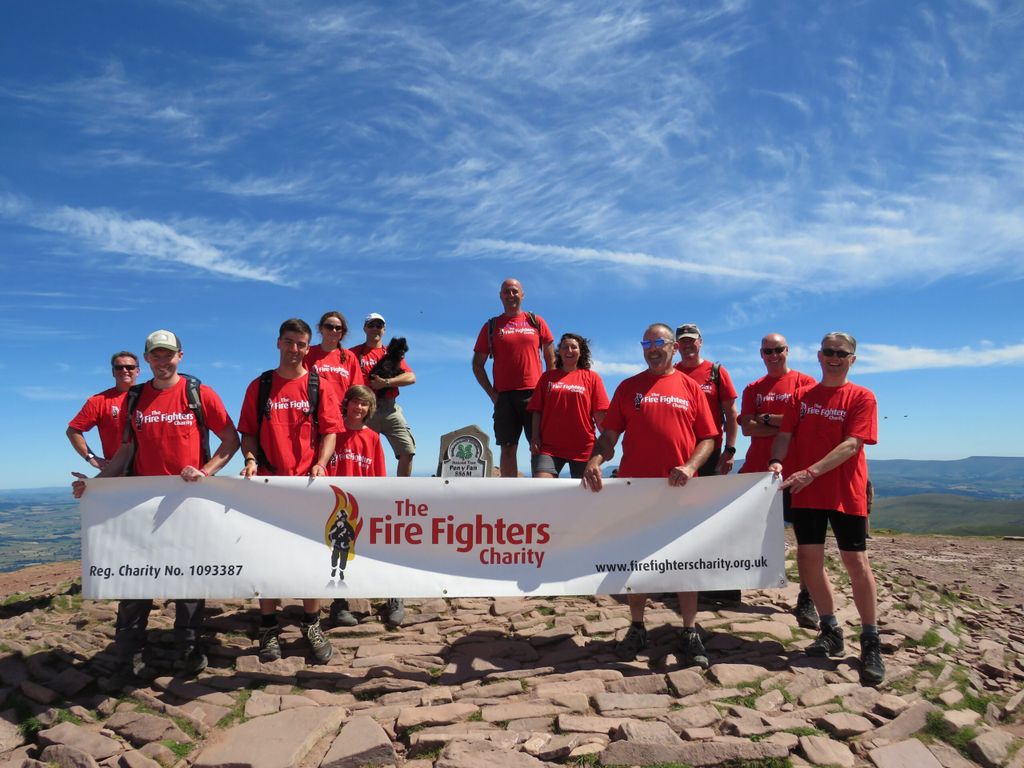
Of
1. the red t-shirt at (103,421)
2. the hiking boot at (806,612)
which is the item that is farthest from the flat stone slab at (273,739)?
the hiking boot at (806,612)

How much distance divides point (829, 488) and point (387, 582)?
4.19m

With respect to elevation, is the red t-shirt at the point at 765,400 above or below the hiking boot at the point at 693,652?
above

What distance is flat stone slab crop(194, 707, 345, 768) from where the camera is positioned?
4.54 metres

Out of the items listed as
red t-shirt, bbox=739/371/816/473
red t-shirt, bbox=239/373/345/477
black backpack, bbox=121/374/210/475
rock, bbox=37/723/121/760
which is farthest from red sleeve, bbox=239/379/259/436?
red t-shirt, bbox=739/371/816/473

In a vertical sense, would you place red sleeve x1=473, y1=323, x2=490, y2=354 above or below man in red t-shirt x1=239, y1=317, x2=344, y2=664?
above

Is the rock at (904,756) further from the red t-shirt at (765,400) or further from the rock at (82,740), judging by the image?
the rock at (82,740)

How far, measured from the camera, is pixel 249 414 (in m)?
6.21

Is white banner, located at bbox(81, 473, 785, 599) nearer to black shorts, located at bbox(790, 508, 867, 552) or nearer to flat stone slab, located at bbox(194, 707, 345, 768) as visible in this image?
black shorts, located at bbox(790, 508, 867, 552)

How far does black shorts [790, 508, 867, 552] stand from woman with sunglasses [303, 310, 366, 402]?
5.01 metres

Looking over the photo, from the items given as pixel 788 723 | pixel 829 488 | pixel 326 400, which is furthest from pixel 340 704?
pixel 829 488

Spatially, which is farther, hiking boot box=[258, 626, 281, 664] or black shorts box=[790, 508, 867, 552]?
hiking boot box=[258, 626, 281, 664]

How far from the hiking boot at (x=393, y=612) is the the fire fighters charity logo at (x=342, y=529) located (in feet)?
4.86

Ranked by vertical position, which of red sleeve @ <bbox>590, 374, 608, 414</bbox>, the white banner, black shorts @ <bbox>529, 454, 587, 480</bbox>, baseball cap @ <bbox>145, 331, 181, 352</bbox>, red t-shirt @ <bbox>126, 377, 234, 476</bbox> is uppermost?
baseball cap @ <bbox>145, 331, 181, 352</bbox>

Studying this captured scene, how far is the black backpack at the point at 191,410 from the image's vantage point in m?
5.92
